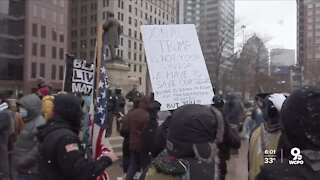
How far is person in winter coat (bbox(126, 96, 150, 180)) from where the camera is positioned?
709 centimetres

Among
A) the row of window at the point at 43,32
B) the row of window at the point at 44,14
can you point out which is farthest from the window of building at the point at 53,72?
the row of window at the point at 44,14

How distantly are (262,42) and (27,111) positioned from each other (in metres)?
42.4

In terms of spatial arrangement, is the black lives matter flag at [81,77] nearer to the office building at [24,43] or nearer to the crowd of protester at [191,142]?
the crowd of protester at [191,142]

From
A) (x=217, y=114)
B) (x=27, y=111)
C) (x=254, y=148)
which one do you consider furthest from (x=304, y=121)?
(x=27, y=111)

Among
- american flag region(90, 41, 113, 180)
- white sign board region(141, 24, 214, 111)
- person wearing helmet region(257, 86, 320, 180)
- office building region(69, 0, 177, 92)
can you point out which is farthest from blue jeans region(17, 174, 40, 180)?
office building region(69, 0, 177, 92)

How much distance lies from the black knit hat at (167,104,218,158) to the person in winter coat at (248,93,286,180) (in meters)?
0.93

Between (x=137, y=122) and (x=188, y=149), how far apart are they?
177 inches

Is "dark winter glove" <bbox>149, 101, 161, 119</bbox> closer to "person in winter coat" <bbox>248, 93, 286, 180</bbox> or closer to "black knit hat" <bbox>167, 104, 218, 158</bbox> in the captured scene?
"person in winter coat" <bbox>248, 93, 286, 180</bbox>

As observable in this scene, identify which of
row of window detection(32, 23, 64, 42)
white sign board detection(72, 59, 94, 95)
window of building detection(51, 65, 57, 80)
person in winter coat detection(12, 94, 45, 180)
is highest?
row of window detection(32, 23, 64, 42)

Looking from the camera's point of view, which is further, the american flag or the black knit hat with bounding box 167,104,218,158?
the american flag

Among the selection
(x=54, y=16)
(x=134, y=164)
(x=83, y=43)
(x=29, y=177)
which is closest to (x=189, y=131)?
(x=29, y=177)

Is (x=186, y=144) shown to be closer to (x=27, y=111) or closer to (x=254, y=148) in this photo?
(x=254, y=148)

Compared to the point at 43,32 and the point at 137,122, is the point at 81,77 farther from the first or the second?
the point at 43,32

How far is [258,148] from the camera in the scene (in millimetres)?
3660
